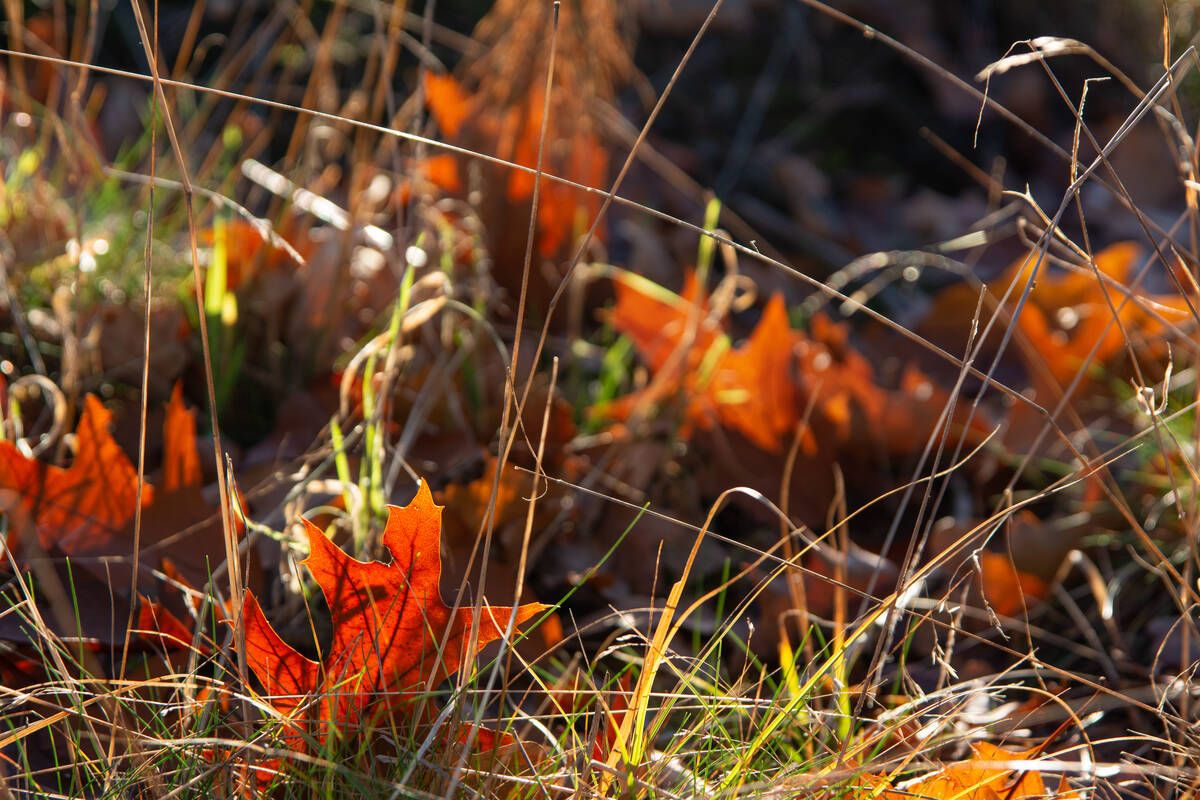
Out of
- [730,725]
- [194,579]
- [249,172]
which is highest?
[249,172]

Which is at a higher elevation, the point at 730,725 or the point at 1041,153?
the point at 1041,153

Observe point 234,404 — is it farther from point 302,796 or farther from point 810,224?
point 810,224

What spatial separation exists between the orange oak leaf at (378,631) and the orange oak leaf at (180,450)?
0.76 ft

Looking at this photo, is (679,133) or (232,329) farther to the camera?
(679,133)

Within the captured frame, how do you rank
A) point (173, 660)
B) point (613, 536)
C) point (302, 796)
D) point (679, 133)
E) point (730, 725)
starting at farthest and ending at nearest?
point (679, 133) → point (613, 536) → point (730, 725) → point (173, 660) → point (302, 796)

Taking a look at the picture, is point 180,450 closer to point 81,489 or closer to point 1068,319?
point 81,489

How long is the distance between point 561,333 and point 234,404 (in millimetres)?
453

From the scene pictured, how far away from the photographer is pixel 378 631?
628 millimetres

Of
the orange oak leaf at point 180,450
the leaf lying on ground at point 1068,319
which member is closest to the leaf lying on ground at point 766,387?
the leaf lying on ground at point 1068,319

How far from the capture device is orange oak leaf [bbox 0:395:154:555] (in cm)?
76

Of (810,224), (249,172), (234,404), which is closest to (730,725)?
(234,404)

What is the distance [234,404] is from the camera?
110 cm

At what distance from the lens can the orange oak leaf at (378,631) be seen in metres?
0.61

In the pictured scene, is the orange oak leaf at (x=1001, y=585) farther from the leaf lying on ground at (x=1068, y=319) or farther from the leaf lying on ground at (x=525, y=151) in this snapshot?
the leaf lying on ground at (x=525, y=151)
